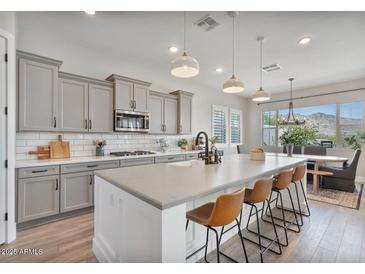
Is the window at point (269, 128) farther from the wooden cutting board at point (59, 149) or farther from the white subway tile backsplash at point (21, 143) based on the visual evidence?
the white subway tile backsplash at point (21, 143)

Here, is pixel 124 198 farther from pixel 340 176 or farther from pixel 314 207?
pixel 340 176

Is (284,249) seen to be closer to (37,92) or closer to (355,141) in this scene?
(37,92)

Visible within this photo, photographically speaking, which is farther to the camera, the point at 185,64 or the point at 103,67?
the point at 103,67

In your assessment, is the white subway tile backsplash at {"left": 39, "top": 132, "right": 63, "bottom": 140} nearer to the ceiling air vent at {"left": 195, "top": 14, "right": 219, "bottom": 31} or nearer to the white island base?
the white island base

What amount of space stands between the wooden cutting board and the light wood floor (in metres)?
1.03

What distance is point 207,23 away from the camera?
2564 millimetres

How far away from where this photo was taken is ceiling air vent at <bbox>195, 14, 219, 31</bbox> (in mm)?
2455

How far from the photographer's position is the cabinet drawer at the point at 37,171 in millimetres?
2350

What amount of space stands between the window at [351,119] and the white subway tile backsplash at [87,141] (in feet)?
16.5

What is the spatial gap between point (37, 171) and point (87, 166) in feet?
2.04

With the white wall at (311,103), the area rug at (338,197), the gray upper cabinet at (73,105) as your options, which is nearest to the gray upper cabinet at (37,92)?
the gray upper cabinet at (73,105)

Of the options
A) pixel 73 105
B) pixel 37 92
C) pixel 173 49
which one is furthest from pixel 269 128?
pixel 37 92

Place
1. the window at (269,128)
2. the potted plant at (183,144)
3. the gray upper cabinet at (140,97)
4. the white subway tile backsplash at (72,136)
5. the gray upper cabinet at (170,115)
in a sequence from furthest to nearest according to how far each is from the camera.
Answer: the window at (269,128), the potted plant at (183,144), the gray upper cabinet at (170,115), the gray upper cabinet at (140,97), the white subway tile backsplash at (72,136)

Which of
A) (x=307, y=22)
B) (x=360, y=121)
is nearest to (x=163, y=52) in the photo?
(x=307, y=22)
